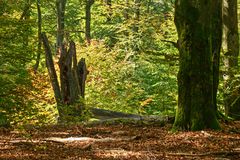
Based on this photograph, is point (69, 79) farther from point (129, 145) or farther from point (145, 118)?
point (129, 145)

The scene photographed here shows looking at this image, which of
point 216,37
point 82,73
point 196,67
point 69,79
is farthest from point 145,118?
point 82,73

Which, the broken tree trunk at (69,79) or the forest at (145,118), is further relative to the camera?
the broken tree trunk at (69,79)

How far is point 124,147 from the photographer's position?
7820mm

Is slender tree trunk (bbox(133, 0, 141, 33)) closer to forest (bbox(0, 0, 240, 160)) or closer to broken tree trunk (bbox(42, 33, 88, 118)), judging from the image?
broken tree trunk (bbox(42, 33, 88, 118))

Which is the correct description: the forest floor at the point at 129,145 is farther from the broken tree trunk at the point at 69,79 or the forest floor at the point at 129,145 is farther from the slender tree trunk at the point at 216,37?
the broken tree trunk at the point at 69,79

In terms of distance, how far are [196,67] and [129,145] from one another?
101 inches

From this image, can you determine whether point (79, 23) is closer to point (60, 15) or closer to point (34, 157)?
point (60, 15)

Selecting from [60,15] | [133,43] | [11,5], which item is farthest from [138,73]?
[11,5]

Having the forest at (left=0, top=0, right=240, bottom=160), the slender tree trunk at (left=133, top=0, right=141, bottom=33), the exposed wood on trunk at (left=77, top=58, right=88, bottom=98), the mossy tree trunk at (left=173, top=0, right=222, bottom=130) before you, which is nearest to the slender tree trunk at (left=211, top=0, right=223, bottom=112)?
the forest at (left=0, top=0, right=240, bottom=160)

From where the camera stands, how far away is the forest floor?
22.3 feet

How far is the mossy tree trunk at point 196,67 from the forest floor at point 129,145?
1.45 ft

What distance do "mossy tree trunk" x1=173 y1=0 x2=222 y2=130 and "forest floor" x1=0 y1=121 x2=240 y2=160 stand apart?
441 millimetres

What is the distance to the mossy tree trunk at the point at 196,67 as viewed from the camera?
9.44 meters

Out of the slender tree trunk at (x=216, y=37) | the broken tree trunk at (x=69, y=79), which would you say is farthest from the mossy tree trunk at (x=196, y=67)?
the broken tree trunk at (x=69, y=79)
